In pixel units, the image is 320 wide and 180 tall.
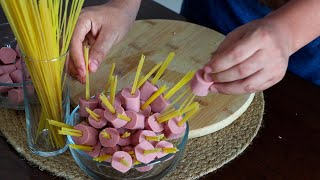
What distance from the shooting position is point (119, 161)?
24.7 inches

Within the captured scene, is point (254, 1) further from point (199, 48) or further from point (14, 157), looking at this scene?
point (14, 157)

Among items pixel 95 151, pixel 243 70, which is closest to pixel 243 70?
pixel 243 70

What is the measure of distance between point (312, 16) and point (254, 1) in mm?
290

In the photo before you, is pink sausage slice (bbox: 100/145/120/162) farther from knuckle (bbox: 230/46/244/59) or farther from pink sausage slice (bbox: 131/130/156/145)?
knuckle (bbox: 230/46/244/59)

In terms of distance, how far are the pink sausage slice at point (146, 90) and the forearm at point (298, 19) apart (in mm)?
203

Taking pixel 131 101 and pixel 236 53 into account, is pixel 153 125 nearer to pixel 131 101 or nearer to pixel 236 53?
pixel 131 101

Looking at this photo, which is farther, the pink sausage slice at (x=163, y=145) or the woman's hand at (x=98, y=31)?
the woman's hand at (x=98, y=31)

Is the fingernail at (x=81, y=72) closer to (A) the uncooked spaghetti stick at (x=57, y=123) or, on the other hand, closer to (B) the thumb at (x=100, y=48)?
(B) the thumb at (x=100, y=48)

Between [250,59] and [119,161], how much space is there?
0.74 ft

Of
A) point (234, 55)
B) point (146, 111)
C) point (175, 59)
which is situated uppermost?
point (234, 55)

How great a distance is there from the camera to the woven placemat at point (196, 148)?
2.39 ft

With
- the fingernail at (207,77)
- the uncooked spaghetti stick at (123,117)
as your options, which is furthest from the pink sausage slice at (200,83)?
the uncooked spaghetti stick at (123,117)

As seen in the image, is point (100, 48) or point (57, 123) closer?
point (57, 123)

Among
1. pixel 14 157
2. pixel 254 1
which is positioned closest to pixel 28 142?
Result: pixel 14 157
